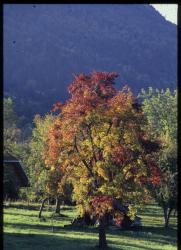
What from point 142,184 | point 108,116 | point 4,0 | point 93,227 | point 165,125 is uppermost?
point 165,125

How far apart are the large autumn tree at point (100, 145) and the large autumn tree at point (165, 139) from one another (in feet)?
15.3

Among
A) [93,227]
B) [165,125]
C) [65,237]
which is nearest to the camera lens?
[65,237]

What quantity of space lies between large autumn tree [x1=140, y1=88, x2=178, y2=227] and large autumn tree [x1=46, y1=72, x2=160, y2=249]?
4.67 meters

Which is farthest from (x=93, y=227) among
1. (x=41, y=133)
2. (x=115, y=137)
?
(x=115, y=137)

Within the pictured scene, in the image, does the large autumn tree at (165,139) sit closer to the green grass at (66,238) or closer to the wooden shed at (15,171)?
the green grass at (66,238)

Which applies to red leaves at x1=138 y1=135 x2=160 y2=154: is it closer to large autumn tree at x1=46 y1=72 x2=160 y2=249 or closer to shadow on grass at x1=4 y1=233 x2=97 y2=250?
large autumn tree at x1=46 y1=72 x2=160 y2=249

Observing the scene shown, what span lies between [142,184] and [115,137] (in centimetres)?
365

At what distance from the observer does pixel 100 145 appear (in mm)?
27859

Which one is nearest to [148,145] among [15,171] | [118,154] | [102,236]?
[118,154]

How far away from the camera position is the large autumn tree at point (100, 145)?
27797 millimetres

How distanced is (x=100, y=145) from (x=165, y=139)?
98.4ft

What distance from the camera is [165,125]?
83.8m

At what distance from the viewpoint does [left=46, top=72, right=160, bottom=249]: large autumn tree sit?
91.2ft

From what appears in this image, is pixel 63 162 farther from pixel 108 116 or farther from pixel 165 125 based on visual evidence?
pixel 165 125
